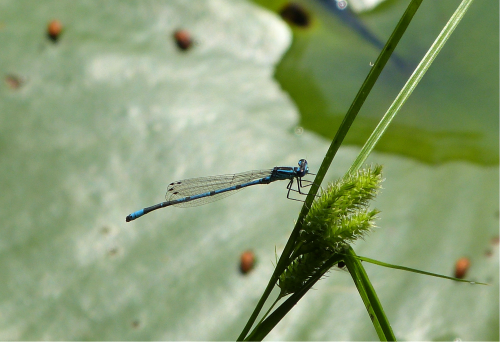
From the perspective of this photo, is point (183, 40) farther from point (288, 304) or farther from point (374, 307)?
point (374, 307)

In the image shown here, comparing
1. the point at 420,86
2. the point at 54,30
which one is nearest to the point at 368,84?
the point at 420,86

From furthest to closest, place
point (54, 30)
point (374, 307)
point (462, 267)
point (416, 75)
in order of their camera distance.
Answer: point (54, 30) < point (462, 267) < point (416, 75) < point (374, 307)

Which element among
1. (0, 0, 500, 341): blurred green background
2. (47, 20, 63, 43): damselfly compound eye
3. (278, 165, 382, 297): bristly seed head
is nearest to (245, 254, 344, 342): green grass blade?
(278, 165, 382, 297): bristly seed head

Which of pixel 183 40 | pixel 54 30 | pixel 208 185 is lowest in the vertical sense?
pixel 208 185

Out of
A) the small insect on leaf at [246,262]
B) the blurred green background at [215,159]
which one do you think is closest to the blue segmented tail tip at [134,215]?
the blurred green background at [215,159]

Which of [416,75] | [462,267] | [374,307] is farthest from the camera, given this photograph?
[462,267]

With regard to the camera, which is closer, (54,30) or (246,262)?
(246,262)

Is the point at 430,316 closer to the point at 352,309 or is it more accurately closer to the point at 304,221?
the point at 352,309

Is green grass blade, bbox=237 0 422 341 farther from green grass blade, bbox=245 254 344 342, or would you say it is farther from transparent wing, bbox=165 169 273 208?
transparent wing, bbox=165 169 273 208

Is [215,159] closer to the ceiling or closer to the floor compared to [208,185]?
closer to the ceiling
